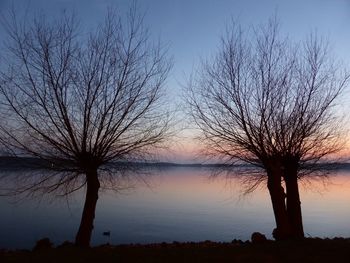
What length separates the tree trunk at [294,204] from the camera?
53.2 ft

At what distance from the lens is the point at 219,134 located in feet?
52.2

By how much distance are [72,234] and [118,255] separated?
54.0ft

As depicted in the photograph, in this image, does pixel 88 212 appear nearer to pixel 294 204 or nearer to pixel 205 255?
pixel 205 255

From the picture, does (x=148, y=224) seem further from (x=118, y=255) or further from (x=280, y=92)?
Answer: (x=118, y=255)

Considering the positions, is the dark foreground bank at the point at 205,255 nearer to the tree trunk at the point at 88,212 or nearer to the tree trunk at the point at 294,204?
the tree trunk at the point at 88,212

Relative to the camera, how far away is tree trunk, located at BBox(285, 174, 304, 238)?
16203 mm

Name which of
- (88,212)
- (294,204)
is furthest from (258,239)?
(88,212)

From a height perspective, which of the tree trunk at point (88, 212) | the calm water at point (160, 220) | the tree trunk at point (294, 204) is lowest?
the tree trunk at point (88, 212)

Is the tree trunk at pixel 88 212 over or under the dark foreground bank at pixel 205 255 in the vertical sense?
over

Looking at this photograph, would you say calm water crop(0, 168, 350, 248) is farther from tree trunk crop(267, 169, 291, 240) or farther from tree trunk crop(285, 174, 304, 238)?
tree trunk crop(267, 169, 291, 240)

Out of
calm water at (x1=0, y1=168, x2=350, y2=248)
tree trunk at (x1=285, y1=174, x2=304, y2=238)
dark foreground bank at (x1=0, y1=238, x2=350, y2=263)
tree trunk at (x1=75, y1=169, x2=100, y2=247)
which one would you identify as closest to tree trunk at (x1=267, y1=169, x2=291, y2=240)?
tree trunk at (x1=285, y1=174, x2=304, y2=238)

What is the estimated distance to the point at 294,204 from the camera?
53.4ft

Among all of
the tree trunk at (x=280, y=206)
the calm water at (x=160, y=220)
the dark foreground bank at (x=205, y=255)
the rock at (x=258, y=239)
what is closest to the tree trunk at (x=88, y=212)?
the dark foreground bank at (x=205, y=255)

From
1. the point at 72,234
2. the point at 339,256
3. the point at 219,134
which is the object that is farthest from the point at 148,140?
the point at 72,234
